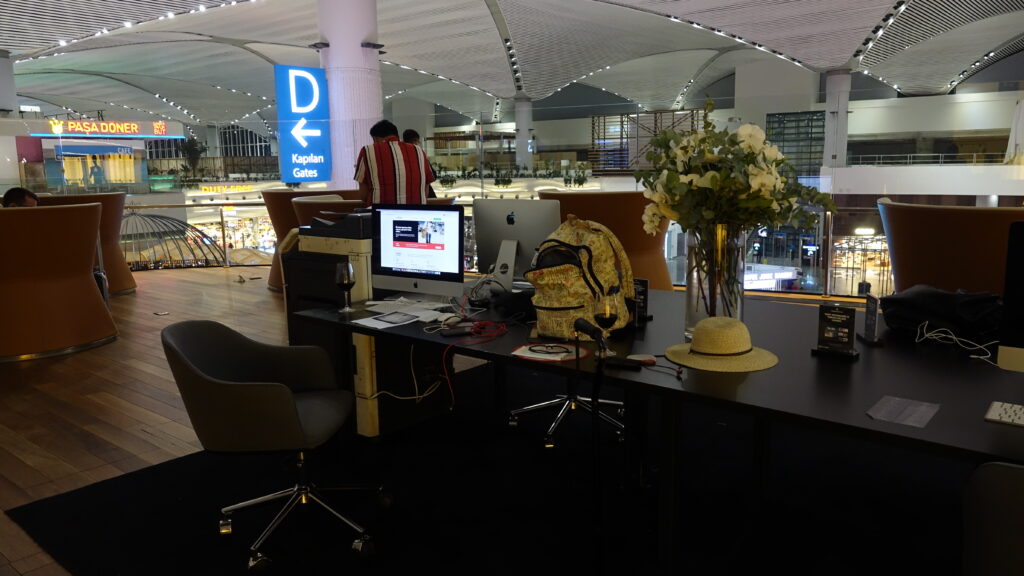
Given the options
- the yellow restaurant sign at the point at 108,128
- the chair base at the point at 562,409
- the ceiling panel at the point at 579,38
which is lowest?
the chair base at the point at 562,409

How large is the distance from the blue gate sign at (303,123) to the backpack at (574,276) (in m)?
6.96

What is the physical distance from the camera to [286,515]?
2.70 metres

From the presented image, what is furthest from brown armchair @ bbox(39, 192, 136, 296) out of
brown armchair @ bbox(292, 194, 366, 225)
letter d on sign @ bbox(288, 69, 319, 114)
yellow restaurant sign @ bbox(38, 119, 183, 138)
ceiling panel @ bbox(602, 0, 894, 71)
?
ceiling panel @ bbox(602, 0, 894, 71)

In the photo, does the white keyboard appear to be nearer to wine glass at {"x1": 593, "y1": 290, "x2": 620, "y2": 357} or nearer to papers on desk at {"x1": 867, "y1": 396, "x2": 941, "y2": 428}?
papers on desk at {"x1": 867, "y1": 396, "x2": 941, "y2": 428}

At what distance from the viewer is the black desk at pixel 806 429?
1.68m

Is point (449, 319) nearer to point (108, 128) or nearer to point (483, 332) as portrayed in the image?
point (483, 332)

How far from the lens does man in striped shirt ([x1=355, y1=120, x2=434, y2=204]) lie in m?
5.21

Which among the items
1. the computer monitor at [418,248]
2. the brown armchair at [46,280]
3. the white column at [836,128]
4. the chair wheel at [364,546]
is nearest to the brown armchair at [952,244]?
the white column at [836,128]

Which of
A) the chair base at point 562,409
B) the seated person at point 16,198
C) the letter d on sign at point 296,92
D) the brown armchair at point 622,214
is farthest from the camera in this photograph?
the letter d on sign at point 296,92

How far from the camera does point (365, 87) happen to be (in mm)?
8773

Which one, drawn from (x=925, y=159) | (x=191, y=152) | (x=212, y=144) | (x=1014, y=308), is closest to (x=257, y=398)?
(x=1014, y=308)

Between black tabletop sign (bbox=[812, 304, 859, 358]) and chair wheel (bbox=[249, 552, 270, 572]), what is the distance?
2.08 m

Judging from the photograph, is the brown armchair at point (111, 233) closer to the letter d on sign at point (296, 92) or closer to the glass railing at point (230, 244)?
the glass railing at point (230, 244)

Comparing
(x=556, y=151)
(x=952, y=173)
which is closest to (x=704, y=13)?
(x=556, y=151)
